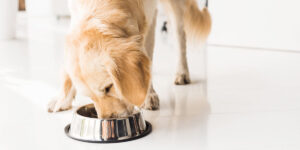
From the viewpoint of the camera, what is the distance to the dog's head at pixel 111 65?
1.41 m

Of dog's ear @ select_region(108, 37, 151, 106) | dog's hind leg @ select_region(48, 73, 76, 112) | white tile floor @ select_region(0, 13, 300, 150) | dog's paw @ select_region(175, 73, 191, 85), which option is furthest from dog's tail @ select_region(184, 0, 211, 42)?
dog's ear @ select_region(108, 37, 151, 106)

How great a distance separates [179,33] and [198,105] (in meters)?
0.80

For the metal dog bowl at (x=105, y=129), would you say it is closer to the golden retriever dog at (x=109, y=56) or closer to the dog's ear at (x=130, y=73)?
the golden retriever dog at (x=109, y=56)

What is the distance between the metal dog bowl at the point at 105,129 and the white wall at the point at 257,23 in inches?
110

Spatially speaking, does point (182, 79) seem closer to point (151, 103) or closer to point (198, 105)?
point (198, 105)

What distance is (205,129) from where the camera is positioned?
179 cm

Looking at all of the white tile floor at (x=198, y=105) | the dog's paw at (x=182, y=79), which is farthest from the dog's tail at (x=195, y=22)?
the dog's paw at (x=182, y=79)

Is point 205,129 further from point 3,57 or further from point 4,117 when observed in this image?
point 3,57

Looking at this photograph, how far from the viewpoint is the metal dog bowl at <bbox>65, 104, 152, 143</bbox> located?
158 centimetres

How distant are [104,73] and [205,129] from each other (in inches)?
24.0

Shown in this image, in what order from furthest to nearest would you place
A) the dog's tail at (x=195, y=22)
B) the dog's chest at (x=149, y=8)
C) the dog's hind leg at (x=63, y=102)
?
the dog's tail at (x=195, y=22)
the dog's hind leg at (x=63, y=102)
the dog's chest at (x=149, y=8)

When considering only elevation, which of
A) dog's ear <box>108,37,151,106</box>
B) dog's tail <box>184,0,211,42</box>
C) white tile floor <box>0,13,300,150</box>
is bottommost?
white tile floor <box>0,13,300,150</box>

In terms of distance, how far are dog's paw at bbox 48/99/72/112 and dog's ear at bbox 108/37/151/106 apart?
2.28 feet

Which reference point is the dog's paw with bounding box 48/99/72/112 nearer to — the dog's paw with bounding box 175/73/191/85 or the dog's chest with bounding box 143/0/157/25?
the dog's chest with bounding box 143/0/157/25
